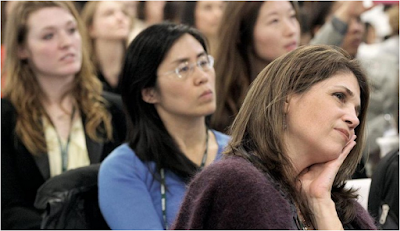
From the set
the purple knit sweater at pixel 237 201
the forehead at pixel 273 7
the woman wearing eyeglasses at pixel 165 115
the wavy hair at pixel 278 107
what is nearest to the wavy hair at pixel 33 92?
the woman wearing eyeglasses at pixel 165 115

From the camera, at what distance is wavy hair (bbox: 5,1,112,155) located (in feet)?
12.7

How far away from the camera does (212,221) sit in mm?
2141

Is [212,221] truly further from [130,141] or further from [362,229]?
[130,141]

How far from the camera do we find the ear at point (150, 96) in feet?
10.8

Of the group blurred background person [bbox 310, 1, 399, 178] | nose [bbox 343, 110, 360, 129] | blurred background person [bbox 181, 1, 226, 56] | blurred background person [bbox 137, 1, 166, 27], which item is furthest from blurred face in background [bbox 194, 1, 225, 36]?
nose [bbox 343, 110, 360, 129]

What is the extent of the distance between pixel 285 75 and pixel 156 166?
0.97 m

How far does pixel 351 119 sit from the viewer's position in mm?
2275

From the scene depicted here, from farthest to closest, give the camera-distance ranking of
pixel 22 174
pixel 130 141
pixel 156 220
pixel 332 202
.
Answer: pixel 22 174 < pixel 130 141 < pixel 156 220 < pixel 332 202

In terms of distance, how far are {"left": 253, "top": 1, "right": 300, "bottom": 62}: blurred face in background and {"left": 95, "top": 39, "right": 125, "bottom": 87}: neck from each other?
166cm

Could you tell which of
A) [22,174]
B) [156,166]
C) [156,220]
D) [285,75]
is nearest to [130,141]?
[156,166]

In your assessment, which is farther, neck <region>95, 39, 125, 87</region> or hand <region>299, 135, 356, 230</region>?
neck <region>95, 39, 125, 87</region>

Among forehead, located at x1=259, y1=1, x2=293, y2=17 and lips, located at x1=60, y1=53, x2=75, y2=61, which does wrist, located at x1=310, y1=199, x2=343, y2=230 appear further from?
lips, located at x1=60, y1=53, x2=75, y2=61

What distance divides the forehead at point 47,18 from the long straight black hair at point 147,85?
0.97m

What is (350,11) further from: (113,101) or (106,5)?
(106,5)
